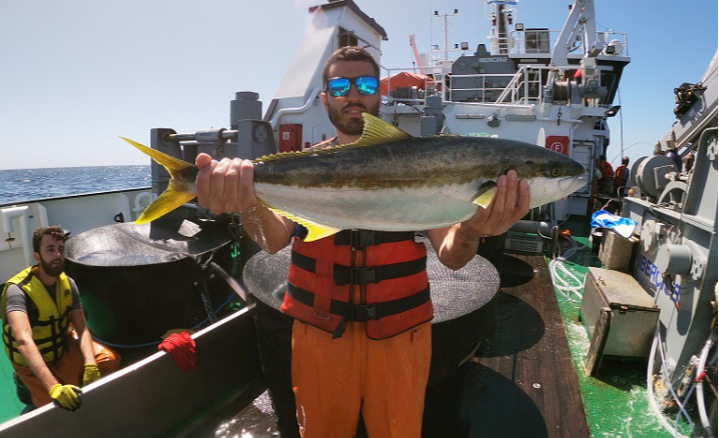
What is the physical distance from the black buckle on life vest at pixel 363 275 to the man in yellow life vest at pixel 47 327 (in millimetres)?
3472

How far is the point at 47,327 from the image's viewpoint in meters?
4.33

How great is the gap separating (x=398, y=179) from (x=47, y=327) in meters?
4.58

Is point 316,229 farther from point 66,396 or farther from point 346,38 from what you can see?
point 346,38

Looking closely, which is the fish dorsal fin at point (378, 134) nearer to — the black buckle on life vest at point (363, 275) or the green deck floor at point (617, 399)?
the black buckle on life vest at point (363, 275)

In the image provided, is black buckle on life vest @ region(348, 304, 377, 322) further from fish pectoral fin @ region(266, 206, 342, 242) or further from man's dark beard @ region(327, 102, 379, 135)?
man's dark beard @ region(327, 102, 379, 135)

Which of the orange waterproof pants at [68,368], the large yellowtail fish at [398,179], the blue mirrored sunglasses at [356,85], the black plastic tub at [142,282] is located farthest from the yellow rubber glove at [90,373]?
the blue mirrored sunglasses at [356,85]

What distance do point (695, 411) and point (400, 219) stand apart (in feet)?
13.7

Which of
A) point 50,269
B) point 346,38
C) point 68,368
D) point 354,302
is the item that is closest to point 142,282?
point 50,269

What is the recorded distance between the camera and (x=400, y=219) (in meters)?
2.11

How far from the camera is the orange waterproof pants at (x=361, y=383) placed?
242 centimetres

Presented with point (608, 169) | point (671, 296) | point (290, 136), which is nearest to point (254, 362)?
point (671, 296)

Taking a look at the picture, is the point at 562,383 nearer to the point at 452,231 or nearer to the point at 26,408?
the point at 452,231

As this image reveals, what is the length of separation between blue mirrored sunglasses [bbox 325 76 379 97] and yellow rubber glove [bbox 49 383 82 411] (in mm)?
3039

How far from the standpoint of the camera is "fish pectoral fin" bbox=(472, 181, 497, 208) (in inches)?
78.9
